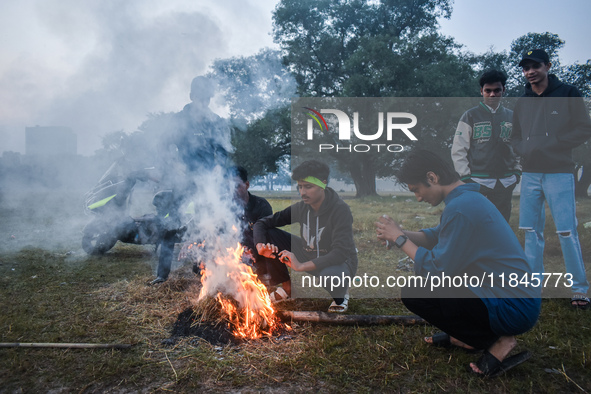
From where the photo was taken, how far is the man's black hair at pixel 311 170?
165 inches

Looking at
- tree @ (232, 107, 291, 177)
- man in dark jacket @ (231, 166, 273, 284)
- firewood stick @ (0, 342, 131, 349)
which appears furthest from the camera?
tree @ (232, 107, 291, 177)

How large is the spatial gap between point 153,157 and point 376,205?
4572 mm

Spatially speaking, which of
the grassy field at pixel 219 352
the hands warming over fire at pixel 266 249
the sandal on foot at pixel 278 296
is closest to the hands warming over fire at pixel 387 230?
the grassy field at pixel 219 352

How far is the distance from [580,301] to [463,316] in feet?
7.60

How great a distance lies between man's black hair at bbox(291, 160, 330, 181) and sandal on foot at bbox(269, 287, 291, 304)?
56.3 inches

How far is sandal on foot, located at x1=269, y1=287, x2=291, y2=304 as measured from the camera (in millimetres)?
4371

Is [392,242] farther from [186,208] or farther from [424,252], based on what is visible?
[186,208]

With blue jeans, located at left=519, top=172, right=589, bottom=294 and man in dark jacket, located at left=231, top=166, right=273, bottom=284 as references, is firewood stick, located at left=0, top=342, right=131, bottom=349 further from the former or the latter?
blue jeans, located at left=519, top=172, right=589, bottom=294

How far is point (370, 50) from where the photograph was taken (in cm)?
1467

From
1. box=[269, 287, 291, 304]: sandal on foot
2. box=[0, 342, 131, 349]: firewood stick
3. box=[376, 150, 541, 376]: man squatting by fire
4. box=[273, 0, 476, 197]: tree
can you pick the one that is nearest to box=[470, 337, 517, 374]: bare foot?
box=[376, 150, 541, 376]: man squatting by fire

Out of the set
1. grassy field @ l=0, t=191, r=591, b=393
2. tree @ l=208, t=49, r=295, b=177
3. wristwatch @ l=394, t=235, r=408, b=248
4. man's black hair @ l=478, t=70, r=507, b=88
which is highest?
tree @ l=208, t=49, r=295, b=177

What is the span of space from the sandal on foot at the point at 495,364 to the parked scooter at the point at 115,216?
544 cm

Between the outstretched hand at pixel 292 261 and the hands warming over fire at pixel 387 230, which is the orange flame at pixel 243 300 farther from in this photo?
the hands warming over fire at pixel 387 230

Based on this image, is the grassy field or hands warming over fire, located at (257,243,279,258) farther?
hands warming over fire, located at (257,243,279,258)
